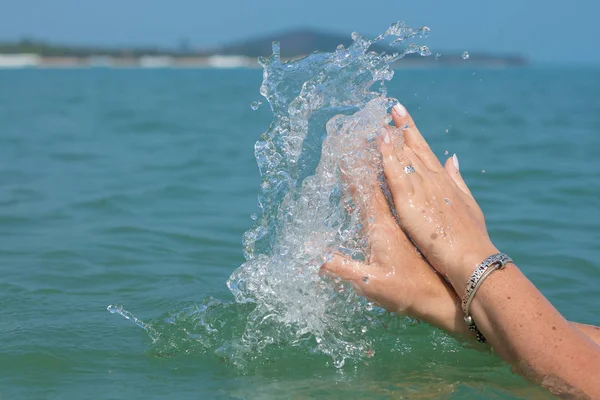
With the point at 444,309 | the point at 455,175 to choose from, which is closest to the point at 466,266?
the point at 444,309

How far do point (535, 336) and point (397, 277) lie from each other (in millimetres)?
479

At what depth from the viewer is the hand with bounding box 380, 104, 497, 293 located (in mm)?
2701

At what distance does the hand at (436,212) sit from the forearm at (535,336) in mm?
116

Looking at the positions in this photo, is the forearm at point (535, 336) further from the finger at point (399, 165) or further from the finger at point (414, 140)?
the finger at point (414, 140)

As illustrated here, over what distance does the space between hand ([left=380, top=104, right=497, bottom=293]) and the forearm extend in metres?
0.12

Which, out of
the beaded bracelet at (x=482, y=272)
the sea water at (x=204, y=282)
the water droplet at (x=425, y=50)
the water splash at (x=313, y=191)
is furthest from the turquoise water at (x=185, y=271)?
the water droplet at (x=425, y=50)

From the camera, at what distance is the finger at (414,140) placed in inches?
119

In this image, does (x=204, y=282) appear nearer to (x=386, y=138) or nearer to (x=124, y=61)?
(x=386, y=138)

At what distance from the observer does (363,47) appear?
348 centimetres

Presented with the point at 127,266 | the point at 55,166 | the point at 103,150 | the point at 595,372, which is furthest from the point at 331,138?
the point at 103,150

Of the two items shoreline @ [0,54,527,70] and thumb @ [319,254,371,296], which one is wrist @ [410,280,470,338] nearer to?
thumb @ [319,254,371,296]

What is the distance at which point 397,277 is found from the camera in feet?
8.91

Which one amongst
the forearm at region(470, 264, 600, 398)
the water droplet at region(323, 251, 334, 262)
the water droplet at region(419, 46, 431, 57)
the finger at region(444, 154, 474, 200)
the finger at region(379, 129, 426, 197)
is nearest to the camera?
the forearm at region(470, 264, 600, 398)

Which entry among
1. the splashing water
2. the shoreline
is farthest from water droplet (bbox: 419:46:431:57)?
the shoreline
